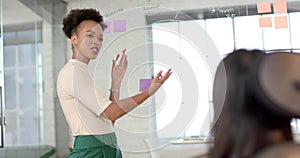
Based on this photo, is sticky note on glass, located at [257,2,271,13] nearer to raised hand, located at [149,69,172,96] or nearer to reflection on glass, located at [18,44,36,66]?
raised hand, located at [149,69,172,96]

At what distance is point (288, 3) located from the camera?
2.94 meters

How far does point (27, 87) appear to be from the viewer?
134 inches

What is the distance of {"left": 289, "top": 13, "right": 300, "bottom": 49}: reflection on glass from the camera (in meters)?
2.94

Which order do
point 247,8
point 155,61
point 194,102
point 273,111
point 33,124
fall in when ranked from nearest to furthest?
point 273,111
point 194,102
point 155,61
point 247,8
point 33,124

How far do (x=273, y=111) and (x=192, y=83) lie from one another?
115cm

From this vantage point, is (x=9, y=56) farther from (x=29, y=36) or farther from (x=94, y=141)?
(x=94, y=141)

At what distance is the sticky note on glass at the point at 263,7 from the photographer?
287 centimetres

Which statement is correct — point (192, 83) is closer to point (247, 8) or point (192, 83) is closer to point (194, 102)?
point (194, 102)

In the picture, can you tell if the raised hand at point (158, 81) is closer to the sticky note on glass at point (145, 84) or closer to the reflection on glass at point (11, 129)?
the sticky note on glass at point (145, 84)

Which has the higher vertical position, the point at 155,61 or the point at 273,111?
the point at 155,61

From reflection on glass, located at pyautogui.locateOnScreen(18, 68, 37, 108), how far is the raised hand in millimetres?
2089

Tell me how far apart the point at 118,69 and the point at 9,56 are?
1.99m

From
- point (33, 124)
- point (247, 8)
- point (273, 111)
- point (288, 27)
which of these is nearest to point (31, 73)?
point (33, 124)

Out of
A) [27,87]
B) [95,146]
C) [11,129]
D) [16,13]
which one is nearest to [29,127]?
[11,129]
